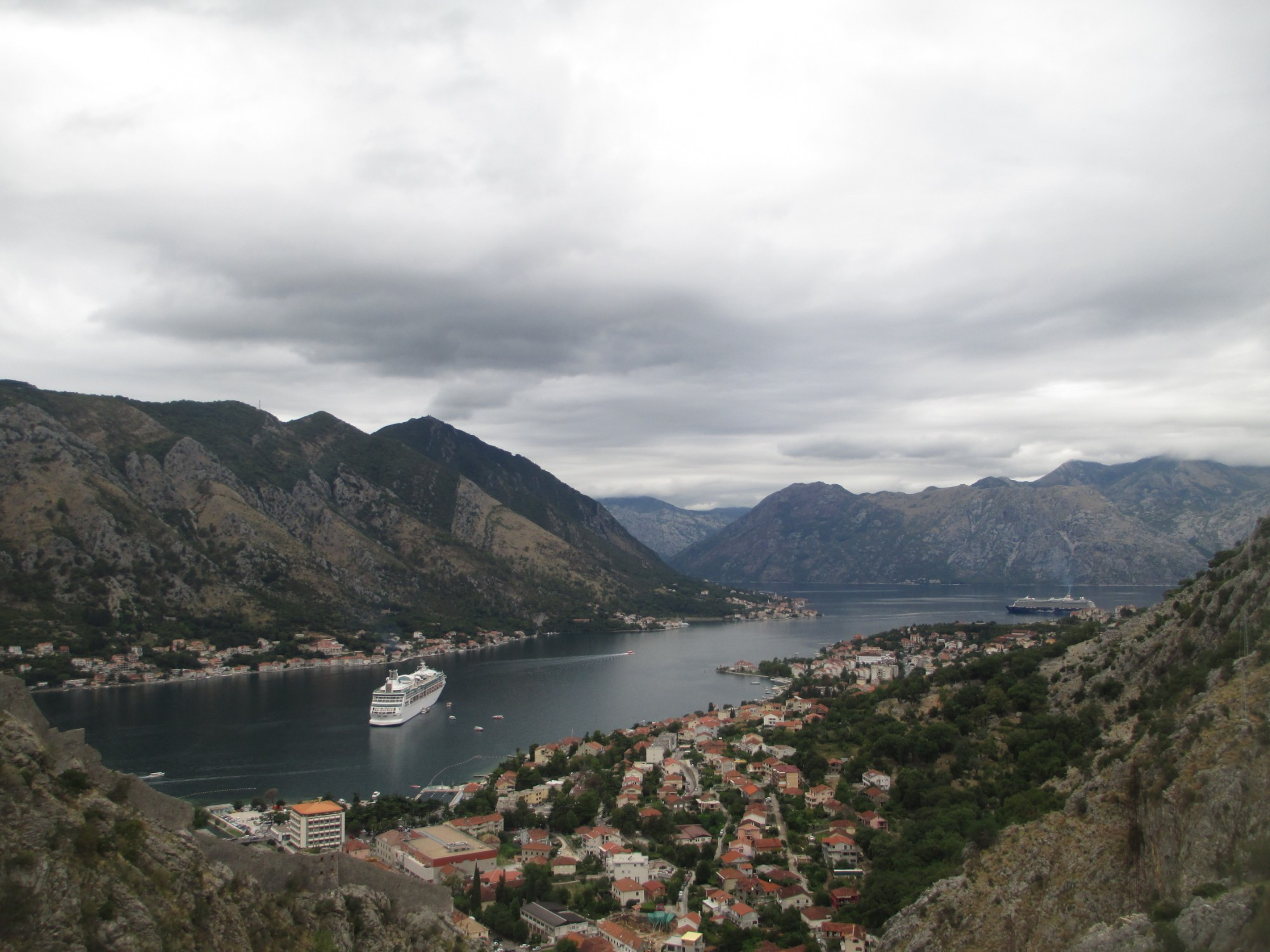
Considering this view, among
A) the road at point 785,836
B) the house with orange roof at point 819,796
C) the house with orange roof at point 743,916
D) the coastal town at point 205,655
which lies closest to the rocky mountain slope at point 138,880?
the house with orange roof at point 743,916

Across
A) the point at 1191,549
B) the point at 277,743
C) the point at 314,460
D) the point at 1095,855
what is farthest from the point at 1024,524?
the point at 1095,855

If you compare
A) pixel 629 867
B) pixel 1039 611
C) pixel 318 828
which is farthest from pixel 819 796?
pixel 1039 611

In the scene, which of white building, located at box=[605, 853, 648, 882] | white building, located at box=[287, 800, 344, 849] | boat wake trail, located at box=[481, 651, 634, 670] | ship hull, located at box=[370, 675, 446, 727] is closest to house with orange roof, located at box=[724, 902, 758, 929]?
white building, located at box=[605, 853, 648, 882]

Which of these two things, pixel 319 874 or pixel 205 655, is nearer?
pixel 319 874

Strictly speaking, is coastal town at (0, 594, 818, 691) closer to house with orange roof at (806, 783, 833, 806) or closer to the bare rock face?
house with orange roof at (806, 783, 833, 806)

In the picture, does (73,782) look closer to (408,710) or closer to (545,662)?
(408,710)

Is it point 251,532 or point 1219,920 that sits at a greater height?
point 251,532

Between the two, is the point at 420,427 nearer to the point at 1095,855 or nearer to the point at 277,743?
the point at 277,743
